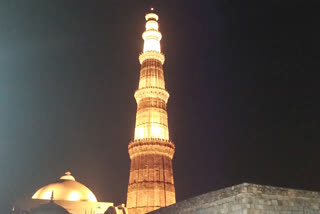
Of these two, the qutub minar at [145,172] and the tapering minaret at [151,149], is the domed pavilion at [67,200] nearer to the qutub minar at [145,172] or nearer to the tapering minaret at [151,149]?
the qutub minar at [145,172]

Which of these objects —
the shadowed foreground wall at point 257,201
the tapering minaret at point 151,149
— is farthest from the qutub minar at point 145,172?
the shadowed foreground wall at point 257,201

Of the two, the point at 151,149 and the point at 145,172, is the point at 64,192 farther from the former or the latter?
the point at 151,149

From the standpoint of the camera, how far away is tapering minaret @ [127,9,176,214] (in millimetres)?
26344

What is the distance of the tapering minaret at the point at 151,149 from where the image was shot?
2634 cm

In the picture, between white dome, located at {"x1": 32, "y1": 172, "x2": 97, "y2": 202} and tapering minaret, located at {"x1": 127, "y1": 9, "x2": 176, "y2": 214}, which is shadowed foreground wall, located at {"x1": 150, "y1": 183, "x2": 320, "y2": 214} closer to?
tapering minaret, located at {"x1": 127, "y1": 9, "x2": 176, "y2": 214}

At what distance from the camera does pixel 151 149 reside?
27.7m

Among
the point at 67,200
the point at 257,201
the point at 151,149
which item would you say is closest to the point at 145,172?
the point at 151,149

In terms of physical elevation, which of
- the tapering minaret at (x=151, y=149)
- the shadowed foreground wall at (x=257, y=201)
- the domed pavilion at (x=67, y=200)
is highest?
the tapering minaret at (x=151, y=149)

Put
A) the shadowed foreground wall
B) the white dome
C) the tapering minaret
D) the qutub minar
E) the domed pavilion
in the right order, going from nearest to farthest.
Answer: the shadowed foreground wall < the domed pavilion < the qutub minar < the white dome < the tapering minaret

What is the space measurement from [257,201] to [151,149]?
51.2ft

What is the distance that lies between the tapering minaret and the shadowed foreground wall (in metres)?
12.1

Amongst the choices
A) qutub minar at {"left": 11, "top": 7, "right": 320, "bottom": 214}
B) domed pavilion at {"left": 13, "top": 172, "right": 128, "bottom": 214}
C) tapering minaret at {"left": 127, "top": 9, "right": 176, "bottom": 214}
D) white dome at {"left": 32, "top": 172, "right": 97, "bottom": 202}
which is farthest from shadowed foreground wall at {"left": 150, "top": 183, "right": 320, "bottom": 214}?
white dome at {"left": 32, "top": 172, "right": 97, "bottom": 202}

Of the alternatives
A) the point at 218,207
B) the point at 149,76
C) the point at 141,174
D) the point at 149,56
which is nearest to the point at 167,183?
the point at 141,174

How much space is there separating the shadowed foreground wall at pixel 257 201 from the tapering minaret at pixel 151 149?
39.9 feet
